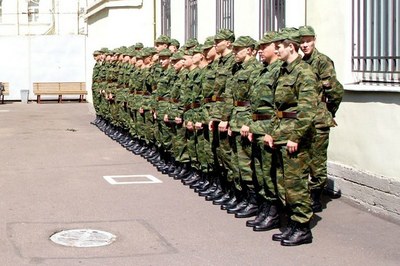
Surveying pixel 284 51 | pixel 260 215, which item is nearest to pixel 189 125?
pixel 260 215

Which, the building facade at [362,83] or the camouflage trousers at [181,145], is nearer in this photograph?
the building facade at [362,83]

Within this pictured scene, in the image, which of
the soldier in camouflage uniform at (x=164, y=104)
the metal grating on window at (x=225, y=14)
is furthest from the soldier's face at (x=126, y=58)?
the soldier in camouflage uniform at (x=164, y=104)

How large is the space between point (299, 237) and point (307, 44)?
2379mm

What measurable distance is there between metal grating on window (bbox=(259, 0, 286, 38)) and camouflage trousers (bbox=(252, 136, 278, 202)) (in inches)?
151

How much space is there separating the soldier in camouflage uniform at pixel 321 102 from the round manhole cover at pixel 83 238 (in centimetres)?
246

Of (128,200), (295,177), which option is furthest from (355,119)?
(128,200)

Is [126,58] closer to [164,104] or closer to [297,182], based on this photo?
[164,104]

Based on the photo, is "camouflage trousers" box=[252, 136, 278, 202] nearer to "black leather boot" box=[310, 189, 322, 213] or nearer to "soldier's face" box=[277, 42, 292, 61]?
"soldier's face" box=[277, 42, 292, 61]

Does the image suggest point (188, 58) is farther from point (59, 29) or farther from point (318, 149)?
point (59, 29)

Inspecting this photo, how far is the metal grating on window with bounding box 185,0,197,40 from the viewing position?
1606 centimetres

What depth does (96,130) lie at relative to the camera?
18.3 metres

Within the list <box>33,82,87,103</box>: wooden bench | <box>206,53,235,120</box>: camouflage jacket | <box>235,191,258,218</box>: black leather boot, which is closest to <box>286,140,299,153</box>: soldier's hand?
<box>235,191,258,218</box>: black leather boot

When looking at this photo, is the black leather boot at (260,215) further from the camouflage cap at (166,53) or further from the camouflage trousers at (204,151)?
the camouflage cap at (166,53)

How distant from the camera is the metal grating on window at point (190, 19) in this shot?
52.7 feet
